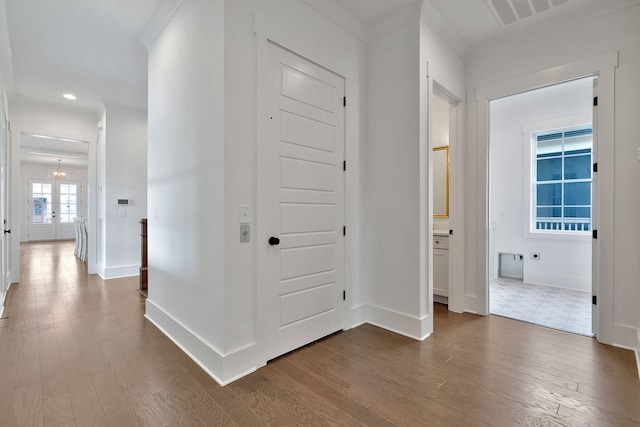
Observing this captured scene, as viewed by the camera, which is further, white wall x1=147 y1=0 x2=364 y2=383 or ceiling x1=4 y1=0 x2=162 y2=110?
ceiling x1=4 y1=0 x2=162 y2=110

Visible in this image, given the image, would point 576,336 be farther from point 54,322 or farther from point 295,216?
point 54,322

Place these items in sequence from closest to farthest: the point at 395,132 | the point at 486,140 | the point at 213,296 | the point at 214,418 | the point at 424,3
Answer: the point at 214,418 < the point at 213,296 < the point at 424,3 < the point at 395,132 < the point at 486,140

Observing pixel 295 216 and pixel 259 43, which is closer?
pixel 259 43

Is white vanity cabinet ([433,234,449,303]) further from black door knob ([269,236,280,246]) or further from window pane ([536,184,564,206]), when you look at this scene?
window pane ([536,184,564,206])

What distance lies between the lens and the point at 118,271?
5.16 meters

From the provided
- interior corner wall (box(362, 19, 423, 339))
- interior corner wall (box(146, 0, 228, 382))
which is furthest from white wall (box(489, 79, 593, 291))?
interior corner wall (box(146, 0, 228, 382))

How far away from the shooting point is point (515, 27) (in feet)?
10.0

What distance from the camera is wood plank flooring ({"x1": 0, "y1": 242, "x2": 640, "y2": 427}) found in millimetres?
1706

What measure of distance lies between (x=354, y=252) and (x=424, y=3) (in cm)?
236

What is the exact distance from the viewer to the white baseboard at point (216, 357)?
2031mm

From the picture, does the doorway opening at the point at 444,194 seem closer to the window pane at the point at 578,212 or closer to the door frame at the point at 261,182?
the door frame at the point at 261,182

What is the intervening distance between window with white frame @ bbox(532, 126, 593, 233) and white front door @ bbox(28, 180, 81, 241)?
14.1 m

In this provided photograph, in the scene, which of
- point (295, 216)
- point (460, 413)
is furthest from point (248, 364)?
point (460, 413)

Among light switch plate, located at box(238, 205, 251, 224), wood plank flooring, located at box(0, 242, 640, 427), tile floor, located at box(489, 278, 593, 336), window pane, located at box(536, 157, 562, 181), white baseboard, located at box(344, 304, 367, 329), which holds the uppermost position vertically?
window pane, located at box(536, 157, 562, 181)
